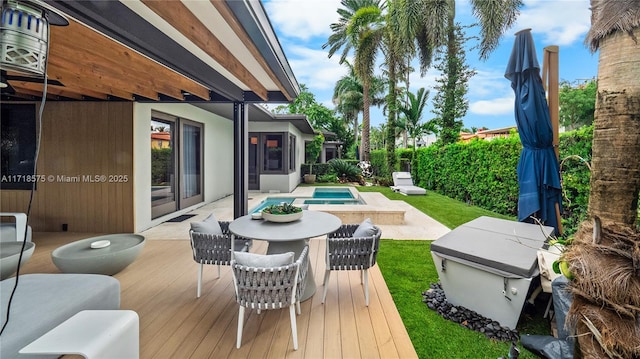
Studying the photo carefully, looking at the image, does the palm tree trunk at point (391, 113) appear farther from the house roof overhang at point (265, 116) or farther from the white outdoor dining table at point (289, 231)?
the white outdoor dining table at point (289, 231)

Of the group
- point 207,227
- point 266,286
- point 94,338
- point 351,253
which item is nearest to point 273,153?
point 207,227

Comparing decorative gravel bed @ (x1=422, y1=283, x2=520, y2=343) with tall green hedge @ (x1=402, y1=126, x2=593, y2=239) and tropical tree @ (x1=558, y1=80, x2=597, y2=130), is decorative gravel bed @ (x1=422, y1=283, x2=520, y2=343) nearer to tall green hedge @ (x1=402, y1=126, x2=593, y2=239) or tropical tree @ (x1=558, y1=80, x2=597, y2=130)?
tall green hedge @ (x1=402, y1=126, x2=593, y2=239)

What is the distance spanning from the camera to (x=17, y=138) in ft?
18.1

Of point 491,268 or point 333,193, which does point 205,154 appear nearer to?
point 333,193

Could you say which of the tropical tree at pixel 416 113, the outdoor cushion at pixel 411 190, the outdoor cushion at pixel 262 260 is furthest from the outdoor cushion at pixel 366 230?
the tropical tree at pixel 416 113

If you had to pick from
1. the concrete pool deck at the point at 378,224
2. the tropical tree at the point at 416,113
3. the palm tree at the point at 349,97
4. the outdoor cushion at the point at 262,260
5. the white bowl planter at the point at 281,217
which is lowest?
the concrete pool deck at the point at 378,224

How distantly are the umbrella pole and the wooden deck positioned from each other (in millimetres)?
2359

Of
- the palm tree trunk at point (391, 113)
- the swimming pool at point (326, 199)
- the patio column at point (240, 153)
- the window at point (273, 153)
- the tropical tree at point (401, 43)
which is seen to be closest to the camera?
the patio column at point (240, 153)

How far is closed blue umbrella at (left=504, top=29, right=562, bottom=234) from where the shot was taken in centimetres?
298

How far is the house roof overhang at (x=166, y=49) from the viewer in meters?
2.15

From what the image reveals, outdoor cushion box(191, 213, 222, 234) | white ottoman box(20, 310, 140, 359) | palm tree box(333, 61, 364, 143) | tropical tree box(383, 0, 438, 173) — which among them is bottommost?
white ottoman box(20, 310, 140, 359)

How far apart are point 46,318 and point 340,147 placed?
25.0 metres

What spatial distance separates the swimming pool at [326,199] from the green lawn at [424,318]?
4246 mm

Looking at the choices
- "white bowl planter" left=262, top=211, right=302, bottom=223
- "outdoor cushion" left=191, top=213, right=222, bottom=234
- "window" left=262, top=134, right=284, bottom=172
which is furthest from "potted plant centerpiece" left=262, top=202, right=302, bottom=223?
"window" left=262, top=134, right=284, bottom=172
